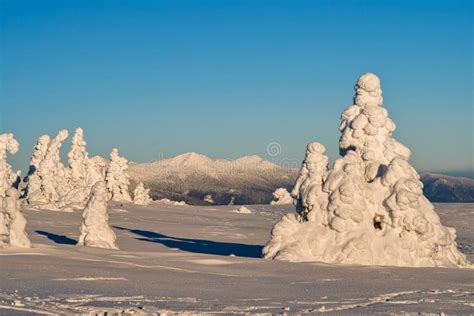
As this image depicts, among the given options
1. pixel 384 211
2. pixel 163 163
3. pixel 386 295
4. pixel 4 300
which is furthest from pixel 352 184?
pixel 163 163

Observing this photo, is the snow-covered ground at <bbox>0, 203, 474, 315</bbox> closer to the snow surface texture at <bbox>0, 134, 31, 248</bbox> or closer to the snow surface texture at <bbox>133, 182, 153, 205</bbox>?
the snow surface texture at <bbox>0, 134, 31, 248</bbox>

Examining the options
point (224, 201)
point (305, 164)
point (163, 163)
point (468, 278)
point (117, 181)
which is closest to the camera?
point (468, 278)

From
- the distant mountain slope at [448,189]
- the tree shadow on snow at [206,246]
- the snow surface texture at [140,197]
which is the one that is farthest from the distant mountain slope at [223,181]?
the tree shadow on snow at [206,246]

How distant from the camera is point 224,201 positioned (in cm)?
12106

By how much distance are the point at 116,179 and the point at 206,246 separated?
35308 millimetres

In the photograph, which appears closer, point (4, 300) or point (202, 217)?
point (4, 300)

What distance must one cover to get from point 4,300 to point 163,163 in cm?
14304

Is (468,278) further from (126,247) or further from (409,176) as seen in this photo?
(126,247)

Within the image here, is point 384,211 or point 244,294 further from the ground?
point 384,211

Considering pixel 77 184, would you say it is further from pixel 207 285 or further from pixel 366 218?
pixel 207 285

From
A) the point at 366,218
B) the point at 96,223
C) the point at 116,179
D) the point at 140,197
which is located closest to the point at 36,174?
the point at 116,179

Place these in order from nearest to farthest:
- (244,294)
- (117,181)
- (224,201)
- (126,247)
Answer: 1. (244,294)
2. (126,247)
3. (117,181)
4. (224,201)

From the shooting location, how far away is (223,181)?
150375 mm

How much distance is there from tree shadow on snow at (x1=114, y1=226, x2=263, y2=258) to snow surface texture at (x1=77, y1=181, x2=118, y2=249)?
2.99 meters
